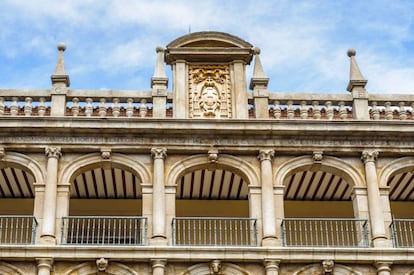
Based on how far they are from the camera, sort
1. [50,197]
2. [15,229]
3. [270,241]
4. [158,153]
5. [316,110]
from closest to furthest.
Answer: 1. [270,241]
2. [50,197]
3. [158,153]
4. [316,110]
5. [15,229]

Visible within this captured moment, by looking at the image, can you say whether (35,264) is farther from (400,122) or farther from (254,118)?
(400,122)

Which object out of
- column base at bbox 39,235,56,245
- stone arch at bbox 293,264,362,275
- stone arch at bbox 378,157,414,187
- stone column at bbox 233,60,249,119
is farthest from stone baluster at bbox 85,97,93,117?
stone arch at bbox 378,157,414,187

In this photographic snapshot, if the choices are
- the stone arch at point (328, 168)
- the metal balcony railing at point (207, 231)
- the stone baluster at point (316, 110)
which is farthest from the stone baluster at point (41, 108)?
the stone baluster at point (316, 110)

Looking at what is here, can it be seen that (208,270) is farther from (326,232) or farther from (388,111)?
(388,111)

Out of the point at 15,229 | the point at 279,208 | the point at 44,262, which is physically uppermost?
the point at 15,229

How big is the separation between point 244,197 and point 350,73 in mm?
4992

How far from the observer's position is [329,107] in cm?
2319

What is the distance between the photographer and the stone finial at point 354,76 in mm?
23438


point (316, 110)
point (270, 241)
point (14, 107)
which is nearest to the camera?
point (270, 241)

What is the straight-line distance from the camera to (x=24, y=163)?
72.2 ft

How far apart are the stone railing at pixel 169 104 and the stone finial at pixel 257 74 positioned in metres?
0.37

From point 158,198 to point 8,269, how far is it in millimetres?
4147

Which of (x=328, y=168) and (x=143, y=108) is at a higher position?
(x=143, y=108)

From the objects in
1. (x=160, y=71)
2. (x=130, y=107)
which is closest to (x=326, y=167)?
(x=160, y=71)
